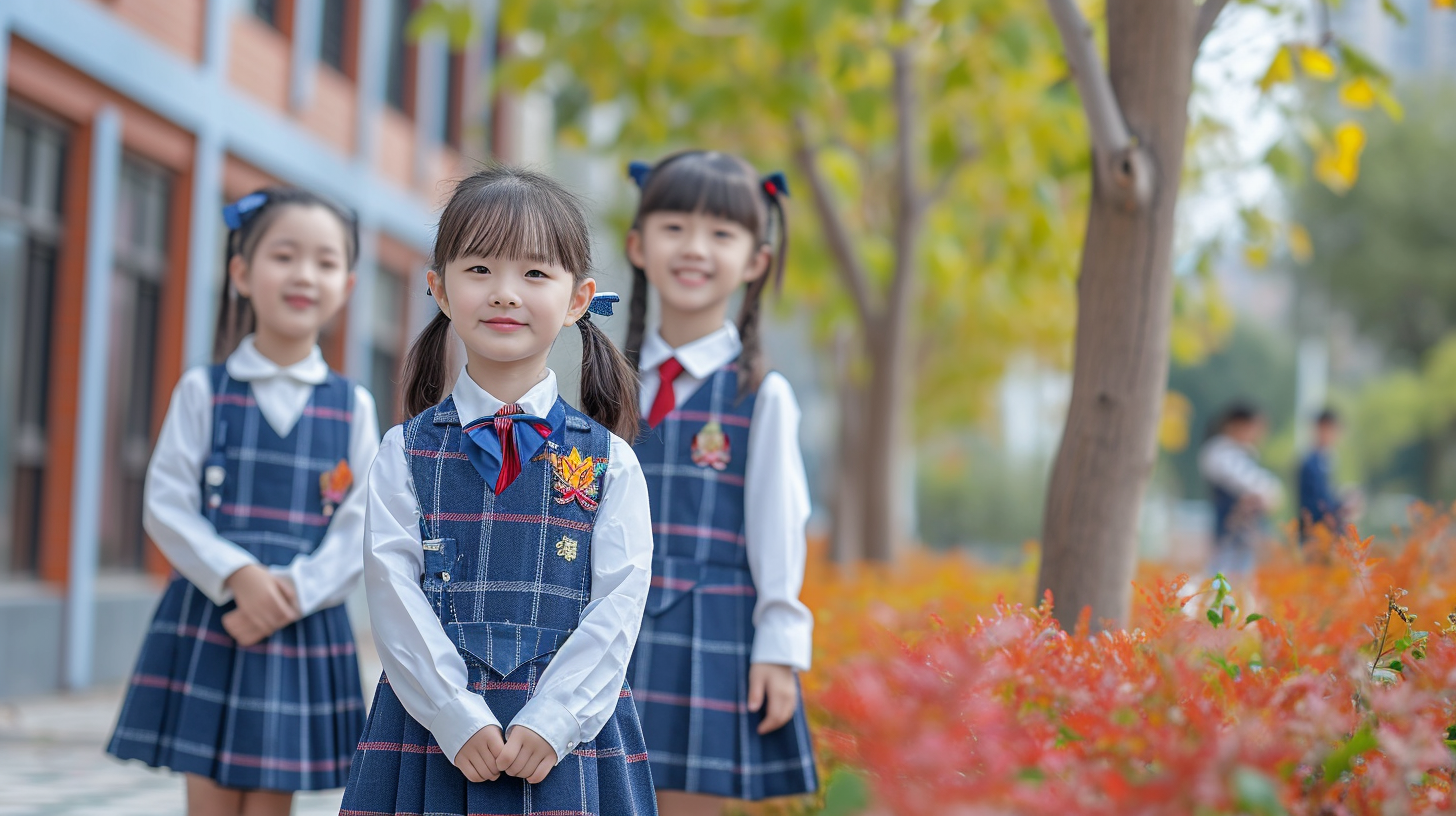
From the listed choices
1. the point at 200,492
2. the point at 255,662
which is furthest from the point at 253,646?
the point at 200,492

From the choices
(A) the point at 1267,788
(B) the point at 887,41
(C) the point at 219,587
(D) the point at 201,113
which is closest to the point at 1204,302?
(B) the point at 887,41

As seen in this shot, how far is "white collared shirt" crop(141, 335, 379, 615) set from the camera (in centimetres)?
328

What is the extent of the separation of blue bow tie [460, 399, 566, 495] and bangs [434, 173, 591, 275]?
0.28m

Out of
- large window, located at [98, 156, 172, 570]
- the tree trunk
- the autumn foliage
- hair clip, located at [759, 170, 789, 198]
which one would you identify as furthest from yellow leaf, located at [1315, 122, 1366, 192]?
large window, located at [98, 156, 172, 570]

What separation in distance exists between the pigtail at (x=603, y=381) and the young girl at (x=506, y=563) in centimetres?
15

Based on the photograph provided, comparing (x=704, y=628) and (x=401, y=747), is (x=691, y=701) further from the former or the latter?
(x=401, y=747)

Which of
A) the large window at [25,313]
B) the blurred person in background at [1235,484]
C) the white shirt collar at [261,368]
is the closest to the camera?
the white shirt collar at [261,368]

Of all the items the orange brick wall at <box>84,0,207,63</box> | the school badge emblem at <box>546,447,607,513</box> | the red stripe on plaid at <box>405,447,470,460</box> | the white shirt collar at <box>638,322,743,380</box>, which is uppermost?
the orange brick wall at <box>84,0,207,63</box>

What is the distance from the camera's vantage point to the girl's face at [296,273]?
3516 mm

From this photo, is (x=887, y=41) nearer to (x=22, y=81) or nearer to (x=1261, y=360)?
(x=22, y=81)

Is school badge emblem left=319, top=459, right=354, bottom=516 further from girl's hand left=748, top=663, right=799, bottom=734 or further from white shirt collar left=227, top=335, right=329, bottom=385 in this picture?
girl's hand left=748, top=663, right=799, bottom=734

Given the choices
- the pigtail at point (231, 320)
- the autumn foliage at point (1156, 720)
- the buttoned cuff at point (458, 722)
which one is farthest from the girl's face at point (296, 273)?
the autumn foliage at point (1156, 720)

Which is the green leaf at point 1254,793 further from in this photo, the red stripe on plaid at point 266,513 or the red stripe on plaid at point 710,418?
the red stripe on plaid at point 266,513

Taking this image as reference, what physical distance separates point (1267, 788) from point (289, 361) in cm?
272
